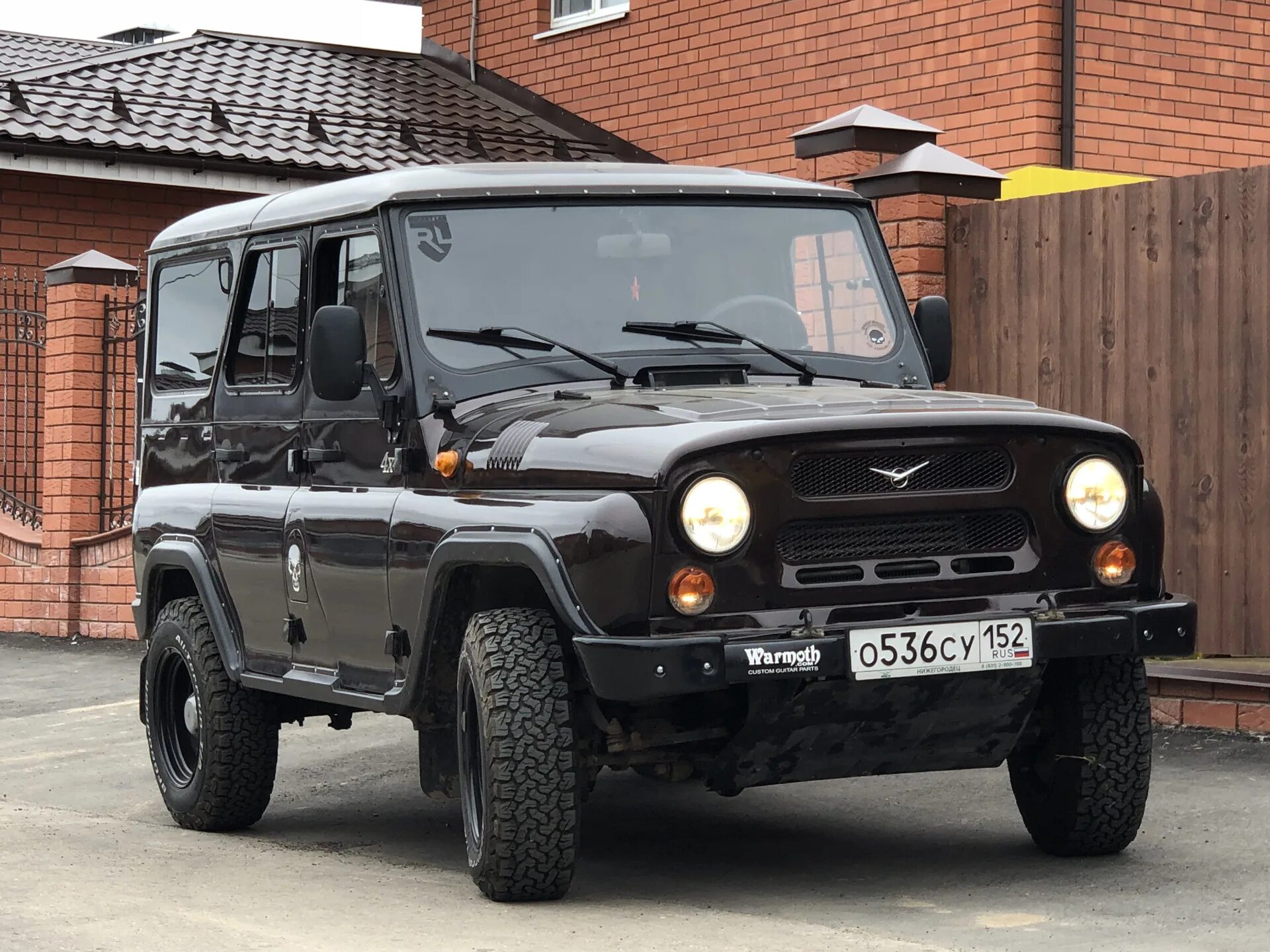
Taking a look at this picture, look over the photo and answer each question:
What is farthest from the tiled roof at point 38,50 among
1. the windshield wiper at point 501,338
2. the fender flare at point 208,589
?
the windshield wiper at point 501,338

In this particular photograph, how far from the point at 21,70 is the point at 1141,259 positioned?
13.0 meters

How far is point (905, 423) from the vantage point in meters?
5.86

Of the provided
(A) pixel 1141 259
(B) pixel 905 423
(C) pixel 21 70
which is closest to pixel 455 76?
(C) pixel 21 70

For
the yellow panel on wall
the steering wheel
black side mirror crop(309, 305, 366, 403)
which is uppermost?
the yellow panel on wall

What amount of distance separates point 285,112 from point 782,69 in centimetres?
480

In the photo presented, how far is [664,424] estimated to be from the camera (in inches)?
230

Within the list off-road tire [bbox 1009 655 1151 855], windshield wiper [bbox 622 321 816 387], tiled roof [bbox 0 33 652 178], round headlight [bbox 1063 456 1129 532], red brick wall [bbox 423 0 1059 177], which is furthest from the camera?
tiled roof [bbox 0 33 652 178]

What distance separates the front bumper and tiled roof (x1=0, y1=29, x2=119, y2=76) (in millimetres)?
15283

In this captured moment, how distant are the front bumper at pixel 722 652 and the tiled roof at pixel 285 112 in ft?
39.6

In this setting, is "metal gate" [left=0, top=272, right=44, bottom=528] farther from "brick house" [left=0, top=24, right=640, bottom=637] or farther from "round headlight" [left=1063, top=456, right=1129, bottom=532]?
"round headlight" [left=1063, top=456, right=1129, bottom=532]

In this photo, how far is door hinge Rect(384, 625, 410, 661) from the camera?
6.59 m

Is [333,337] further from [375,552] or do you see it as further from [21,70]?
[21,70]

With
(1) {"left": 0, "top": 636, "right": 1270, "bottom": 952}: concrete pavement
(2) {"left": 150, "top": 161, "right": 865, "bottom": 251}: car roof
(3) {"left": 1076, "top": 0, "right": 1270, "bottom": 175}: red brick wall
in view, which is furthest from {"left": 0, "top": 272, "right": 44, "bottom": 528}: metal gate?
(2) {"left": 150, "top": 161, "right": 865, "bottom": 251}: car roof

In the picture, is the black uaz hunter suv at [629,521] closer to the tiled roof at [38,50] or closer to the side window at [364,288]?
the side window at [364,288]
